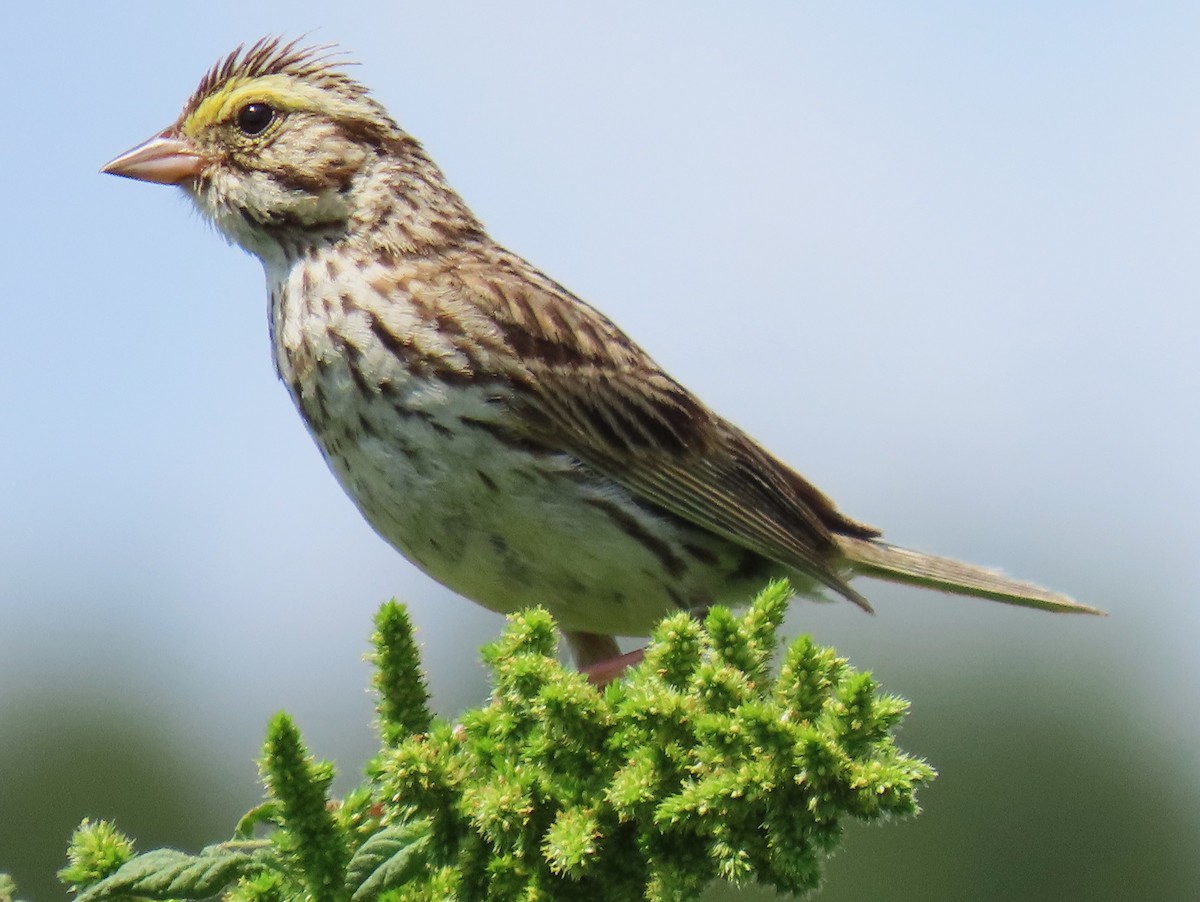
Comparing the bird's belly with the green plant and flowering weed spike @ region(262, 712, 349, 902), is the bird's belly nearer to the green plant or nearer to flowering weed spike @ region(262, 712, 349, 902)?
the green plant

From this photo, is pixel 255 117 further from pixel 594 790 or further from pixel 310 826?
pixel 594 790

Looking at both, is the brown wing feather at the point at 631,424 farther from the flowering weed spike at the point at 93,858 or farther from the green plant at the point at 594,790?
the flowering weed spike at the point at 93,858

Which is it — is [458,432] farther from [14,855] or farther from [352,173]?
[14,855]

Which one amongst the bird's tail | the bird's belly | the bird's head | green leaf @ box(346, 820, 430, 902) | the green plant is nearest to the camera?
the green plant

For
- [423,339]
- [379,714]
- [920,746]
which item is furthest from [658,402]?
[920,746]

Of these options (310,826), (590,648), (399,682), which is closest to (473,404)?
(590,648)

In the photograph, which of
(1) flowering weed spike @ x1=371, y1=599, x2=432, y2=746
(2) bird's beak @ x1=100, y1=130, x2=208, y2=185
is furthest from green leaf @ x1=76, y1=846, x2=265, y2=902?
(2) bird's beak @ x1=100, y1=130, x2=208, y2=185

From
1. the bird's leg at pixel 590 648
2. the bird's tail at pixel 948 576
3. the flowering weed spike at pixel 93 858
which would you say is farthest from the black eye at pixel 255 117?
the flowering weed spike at pixel 93 858
